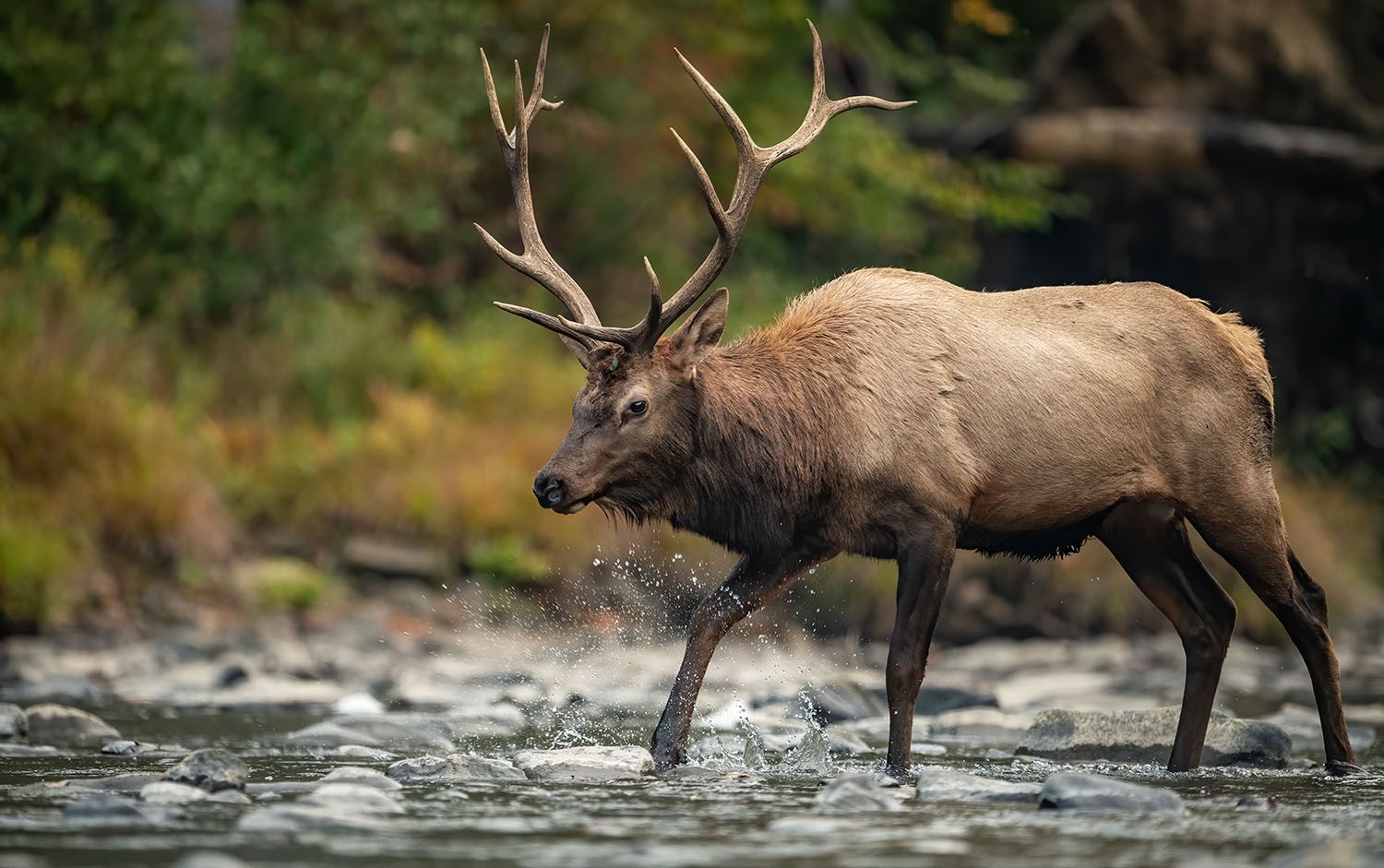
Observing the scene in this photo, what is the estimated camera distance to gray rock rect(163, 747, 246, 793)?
553cm

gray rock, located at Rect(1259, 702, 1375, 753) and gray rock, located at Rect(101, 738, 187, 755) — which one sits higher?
gray rock, located at Rect(1259, 702, 1375, 753)

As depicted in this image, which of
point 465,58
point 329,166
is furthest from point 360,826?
point 465,58

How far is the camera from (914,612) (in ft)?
21.4

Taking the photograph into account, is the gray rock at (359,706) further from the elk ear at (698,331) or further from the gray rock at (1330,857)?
the gray rock at (1330,857)

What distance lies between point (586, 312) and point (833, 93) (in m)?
12.3

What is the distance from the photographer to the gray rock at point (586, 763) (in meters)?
6.21

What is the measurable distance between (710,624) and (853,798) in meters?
1.53

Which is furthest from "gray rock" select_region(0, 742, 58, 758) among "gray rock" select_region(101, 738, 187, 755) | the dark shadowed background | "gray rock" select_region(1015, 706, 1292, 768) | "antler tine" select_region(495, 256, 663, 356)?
"gray rock" select_region(1015, 706, 1292, 768)

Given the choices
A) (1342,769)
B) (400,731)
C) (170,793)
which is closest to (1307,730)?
(1342,769)

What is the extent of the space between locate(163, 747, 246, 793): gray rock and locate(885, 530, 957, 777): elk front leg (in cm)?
230

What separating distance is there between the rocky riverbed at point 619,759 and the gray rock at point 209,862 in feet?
0.05

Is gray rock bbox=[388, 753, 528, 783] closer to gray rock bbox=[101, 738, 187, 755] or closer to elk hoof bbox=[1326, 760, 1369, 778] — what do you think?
gray rock bbox=[101, 738, 187, 755]

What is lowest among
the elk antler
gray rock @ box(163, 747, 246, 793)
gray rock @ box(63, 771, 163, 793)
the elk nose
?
gray rock @ box(63, 771, 163, 793)

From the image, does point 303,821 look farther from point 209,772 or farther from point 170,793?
point 209,772
